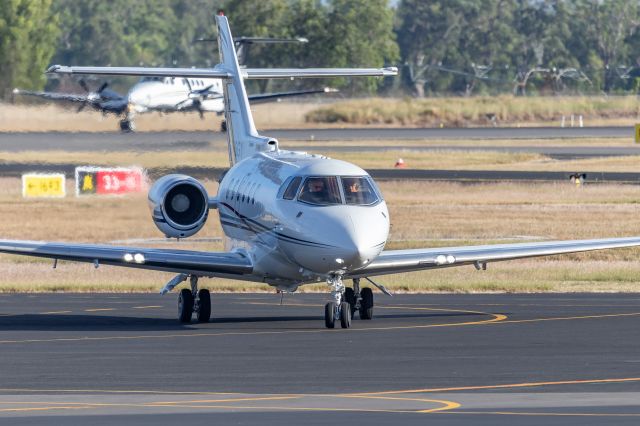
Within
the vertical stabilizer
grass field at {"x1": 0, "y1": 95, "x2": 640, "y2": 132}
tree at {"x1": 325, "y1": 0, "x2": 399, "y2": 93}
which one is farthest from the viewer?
tree at {"x1": 325, "y1": 0, "x2": 399, "y2": 93}

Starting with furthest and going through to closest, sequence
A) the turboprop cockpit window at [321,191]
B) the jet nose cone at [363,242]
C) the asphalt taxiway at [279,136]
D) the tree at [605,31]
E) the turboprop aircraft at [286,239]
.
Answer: the tree at [605,31] → the asphalt taxiway at [279,136] → the turboprop cockpit window at [321,191] → the turboprop aircraft at [286,239] → the jet nose cone at [363,242]

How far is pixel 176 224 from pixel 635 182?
43229 mm

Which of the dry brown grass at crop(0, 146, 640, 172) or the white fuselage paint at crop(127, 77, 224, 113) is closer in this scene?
the dry brown grass at crop(0, 146, 640, 172)

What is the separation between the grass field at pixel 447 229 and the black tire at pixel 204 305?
8.18 meters

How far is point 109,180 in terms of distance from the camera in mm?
56469

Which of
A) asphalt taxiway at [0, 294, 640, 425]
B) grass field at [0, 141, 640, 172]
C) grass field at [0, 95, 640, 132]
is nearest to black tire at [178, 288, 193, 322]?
asphalt taxiway at [0, 294, 640, 425]

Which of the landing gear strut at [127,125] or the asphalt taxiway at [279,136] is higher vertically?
the landing gear strut at [127,125]

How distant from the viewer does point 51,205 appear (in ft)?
187

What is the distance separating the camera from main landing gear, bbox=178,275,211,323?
91.7 feet

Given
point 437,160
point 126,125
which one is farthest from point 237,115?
point 437,160

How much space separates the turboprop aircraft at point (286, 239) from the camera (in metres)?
25.4

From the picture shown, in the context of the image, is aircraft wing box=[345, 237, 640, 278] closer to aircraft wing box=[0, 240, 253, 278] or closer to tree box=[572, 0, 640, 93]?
aircraft wing box=[0, 240, 253, 278]

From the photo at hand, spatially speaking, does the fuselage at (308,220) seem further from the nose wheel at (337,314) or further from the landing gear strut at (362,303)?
the landing gear strut at (362,303)

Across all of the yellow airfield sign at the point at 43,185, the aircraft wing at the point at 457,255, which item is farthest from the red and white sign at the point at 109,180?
the aircraft wing at the point at 457,255
